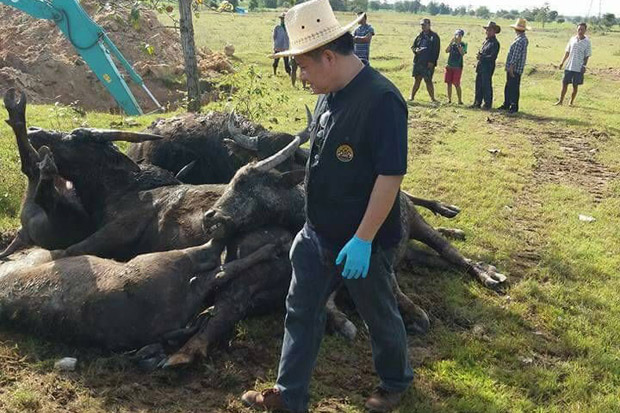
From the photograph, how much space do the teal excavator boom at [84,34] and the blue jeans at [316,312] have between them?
34.5 ft

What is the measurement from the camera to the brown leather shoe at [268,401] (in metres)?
3.93

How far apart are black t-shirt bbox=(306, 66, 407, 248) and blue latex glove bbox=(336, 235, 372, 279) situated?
20 cm

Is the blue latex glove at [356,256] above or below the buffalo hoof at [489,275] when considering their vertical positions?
above

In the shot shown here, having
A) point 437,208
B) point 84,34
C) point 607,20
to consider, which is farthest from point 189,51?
point 607,20

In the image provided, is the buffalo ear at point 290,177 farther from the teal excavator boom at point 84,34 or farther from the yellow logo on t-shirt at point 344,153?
the teal excavator boom at point 84,34

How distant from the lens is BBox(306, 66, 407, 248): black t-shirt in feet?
10.7

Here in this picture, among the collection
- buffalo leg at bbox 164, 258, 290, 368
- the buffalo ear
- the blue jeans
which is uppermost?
the buffalo ear

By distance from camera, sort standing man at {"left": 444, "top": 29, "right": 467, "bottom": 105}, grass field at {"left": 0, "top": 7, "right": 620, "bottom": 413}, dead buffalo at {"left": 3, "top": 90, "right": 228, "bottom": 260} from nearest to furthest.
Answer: grass field at {"left": 0, "top": 7, "right": 620, "bottom": 413}
dead buffalo at {"left": 3, "top": 90, "right": 228, "bottom": 260}
standing man at {"left": 444, "top": 29, "right": 467, "bottom": 105}

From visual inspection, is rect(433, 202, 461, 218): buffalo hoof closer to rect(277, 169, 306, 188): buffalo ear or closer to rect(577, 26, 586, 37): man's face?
rect(277, 169, 306, 188): buffalo ear

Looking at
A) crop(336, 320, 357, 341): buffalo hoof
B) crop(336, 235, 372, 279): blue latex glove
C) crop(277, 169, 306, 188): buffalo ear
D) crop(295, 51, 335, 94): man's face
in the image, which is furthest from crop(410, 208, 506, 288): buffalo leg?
crop(295, 51, 335, 94): man's face

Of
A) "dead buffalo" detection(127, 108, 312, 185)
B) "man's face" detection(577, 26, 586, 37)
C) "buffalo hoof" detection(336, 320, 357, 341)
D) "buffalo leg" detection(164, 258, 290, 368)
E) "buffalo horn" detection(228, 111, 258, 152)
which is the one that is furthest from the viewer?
"man's face" detection(577, 26, 586, 37)

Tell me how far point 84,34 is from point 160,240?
9008mm

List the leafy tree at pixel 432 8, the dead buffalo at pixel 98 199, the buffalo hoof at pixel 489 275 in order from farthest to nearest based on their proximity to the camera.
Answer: the leafy tree at pixel 432 8 < the buffalo hoof at pixel 489 275 < the dead buffalo at pixel 98 199

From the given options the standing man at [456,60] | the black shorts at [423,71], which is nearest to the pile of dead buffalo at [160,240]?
the black shorts at [423,71]
